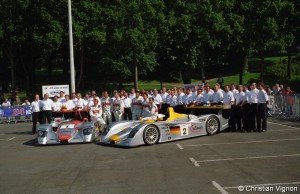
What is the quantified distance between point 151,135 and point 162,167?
3827mm

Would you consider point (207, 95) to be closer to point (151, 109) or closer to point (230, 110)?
point (230, 110)

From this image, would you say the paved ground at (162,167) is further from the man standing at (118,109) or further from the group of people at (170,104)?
the man standing at (118,109)

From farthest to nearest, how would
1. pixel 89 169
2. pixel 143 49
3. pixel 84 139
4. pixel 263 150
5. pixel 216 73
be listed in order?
pixel 216 73
pixel 143 49
pixel 84 139
pixel 263 150
pixel 89 169

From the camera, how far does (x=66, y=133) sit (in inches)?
569

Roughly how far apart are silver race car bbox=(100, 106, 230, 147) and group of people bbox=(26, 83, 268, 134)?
81 centimetres

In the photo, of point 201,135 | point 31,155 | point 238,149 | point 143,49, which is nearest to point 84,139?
point 31,155

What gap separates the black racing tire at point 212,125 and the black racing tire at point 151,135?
2.55 m

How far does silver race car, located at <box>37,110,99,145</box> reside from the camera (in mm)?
14375

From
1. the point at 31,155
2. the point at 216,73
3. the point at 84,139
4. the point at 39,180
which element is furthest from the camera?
the point at 216,73

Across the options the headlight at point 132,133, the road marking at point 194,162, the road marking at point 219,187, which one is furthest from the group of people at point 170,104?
the road marking at point 219,187

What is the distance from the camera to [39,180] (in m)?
8.75

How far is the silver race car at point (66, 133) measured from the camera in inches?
566

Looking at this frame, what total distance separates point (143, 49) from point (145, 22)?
2968 millimetres

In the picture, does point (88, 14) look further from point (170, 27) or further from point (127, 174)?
point (127, 174)
